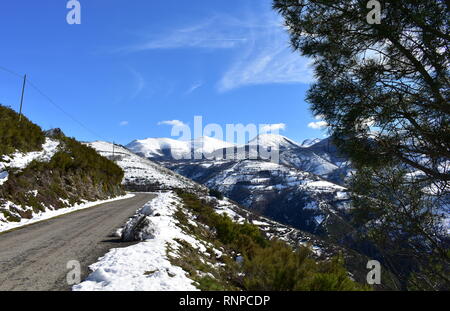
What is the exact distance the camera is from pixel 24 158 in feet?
54.1

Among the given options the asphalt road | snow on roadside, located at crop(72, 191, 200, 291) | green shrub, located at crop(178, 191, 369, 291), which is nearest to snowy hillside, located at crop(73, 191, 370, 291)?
snow on roadside, located at crop(72, 191, 200, 291)

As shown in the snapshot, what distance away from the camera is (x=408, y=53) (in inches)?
250

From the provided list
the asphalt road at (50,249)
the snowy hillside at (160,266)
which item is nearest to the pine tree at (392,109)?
the snowy hillside at (160,266)

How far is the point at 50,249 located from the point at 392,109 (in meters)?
9.04

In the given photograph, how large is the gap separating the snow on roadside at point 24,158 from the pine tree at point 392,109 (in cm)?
1364

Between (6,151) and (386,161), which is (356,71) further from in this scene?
(6,151)

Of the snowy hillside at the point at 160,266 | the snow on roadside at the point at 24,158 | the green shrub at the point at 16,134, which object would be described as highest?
the green shrub at the point at 16,134

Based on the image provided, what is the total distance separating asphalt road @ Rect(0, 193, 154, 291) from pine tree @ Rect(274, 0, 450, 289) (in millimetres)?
6782

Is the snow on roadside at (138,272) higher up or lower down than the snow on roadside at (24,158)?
lower down

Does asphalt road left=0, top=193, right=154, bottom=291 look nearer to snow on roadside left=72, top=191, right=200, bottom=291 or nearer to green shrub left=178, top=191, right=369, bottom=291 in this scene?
snow on roadside left=72, top=191, right=200, bottom=291

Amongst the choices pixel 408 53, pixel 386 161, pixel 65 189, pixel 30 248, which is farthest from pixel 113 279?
pixel 65 189

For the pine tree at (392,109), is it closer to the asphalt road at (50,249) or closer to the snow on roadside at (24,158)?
the asphalt road at (50,249)

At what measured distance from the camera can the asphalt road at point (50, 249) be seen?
568 cm

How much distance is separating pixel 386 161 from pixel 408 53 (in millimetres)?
2425
